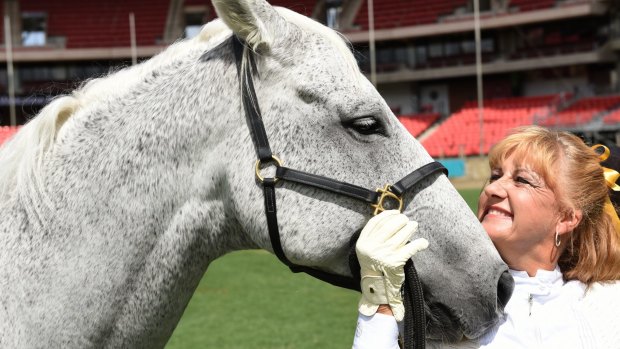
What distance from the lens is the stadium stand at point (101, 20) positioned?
3434 cm

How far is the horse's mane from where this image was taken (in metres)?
2.00

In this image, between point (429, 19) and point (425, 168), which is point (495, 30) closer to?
point (429, 19)

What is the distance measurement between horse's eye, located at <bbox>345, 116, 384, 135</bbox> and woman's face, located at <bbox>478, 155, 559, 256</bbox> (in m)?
0.63

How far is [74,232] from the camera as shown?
6.27 feet

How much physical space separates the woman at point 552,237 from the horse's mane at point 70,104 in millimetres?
787

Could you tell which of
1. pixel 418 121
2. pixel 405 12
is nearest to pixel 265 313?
pixel 418 121

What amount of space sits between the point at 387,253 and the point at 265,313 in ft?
20.0

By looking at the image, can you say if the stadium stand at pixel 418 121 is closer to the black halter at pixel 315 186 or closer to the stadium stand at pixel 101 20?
the stadium stand at pixel 101 20

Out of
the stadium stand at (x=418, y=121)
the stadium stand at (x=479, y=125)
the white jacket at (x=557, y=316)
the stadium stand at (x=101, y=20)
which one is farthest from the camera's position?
the stadium stand at (x=101, y=20)

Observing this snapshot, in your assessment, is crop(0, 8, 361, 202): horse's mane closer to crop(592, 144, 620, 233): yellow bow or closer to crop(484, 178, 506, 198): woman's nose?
crop(484, 178, 506, 198): woman's nose

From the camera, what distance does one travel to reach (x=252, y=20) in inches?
74.9

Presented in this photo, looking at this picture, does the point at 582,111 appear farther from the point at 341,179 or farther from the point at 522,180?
the point at 341,179

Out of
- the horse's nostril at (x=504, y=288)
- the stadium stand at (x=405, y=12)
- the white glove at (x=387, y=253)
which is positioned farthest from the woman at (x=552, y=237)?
the stadium stand at (x=405, y=12)

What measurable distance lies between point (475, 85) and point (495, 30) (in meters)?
2.85
